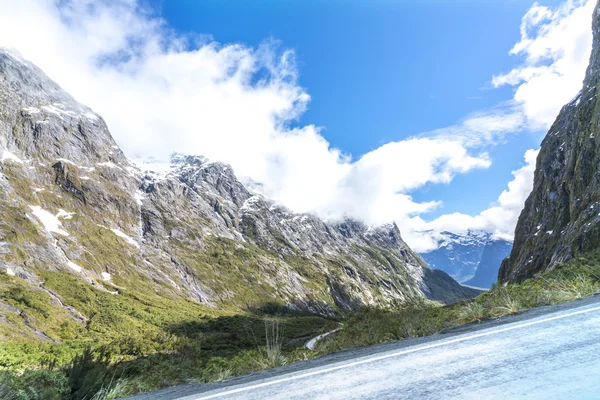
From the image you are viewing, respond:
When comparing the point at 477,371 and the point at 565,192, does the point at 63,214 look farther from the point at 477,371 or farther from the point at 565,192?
the point at 477,371

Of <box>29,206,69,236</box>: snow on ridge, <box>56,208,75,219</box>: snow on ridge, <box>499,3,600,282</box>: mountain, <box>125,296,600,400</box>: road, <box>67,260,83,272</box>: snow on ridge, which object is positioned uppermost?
<box>56,208,75,219</box>: snow on ridge

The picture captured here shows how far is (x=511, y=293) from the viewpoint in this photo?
10719 millimetres

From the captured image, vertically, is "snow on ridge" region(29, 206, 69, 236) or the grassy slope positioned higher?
"snow on ridge" region(29, 206, 69, 236)

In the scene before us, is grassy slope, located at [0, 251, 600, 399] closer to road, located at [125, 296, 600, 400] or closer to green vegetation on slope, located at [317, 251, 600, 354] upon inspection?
green vegetation on slope, located at [317, 251, 600, 354]

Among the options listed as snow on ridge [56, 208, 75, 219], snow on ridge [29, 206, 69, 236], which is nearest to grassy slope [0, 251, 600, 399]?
snow on ridge [29, 206, 69, 236]

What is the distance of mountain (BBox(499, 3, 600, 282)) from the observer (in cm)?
7281

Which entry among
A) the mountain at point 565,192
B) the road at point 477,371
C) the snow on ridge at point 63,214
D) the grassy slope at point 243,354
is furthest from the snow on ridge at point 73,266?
the road at point 477,371

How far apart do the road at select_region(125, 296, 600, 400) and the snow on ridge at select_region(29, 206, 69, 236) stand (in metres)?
204

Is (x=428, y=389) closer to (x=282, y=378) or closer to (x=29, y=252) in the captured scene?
(x=282, y=378)

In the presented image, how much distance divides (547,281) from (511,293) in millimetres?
2092

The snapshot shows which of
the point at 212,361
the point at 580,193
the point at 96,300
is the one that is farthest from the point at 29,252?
the point at 580,193

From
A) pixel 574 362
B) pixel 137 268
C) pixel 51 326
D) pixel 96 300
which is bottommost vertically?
pixel 574 362

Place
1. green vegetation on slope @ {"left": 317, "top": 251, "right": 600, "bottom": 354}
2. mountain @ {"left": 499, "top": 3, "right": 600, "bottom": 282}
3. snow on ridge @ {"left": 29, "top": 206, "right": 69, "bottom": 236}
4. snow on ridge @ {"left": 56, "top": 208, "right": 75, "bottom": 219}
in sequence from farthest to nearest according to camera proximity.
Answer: snow on ridge @ {"left": 56, "top": 208, "right": 75, "bottom": 219}, snow on ridge @ {"left": 29, "top": 206, "right": 69, "bottom": 236}, mountain @ {"left": 499, "top": 3, "right": 600, "bottom": 282}, green vegetation on slope @ {"left": 317, "top": 251, "right": 600, "bottom": 354}

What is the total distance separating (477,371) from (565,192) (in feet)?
389
